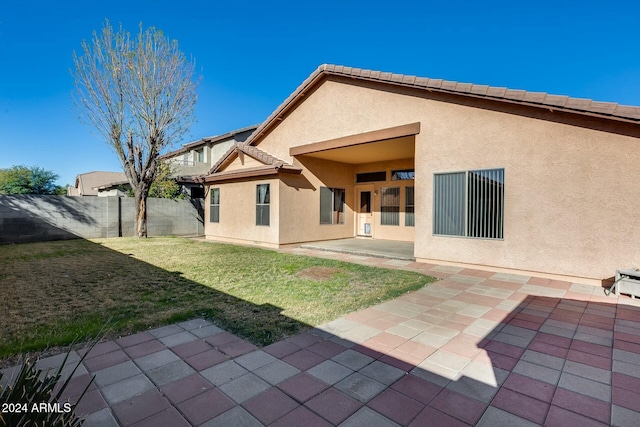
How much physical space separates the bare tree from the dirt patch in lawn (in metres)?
10.8

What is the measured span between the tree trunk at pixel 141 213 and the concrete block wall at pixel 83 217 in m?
0.85

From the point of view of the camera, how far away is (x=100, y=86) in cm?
1337

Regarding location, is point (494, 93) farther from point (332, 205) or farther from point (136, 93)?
point (136, 93)

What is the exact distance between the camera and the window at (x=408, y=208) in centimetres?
1299

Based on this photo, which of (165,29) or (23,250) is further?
(165,29)

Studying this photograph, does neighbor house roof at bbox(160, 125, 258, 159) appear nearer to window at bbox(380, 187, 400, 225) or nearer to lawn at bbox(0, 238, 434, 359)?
window at bbox(380, 187, 400, 225)

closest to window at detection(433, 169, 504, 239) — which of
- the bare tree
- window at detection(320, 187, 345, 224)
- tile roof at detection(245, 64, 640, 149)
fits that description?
tile roof at detection(245, 64, 640, 149)

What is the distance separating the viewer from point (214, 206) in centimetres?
1530

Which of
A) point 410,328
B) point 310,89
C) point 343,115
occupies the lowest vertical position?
point 410,328

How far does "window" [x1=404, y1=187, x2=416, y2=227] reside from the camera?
12992 millimetres

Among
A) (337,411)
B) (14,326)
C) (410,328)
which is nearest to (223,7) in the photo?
(14,326)

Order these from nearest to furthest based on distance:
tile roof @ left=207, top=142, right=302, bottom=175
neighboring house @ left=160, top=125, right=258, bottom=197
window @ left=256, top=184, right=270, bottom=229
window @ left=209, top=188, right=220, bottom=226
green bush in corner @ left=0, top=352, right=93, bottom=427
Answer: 1. green bush in corner @ left=0, top=352, right=93, bottom=427
2. tile roof @ left=207, top=142, right=302, bottom=175
3. window @ left=256, top=184, right=270, bottom=229
4. window @ left=209, top=188, right=220, bottom=226
5. neighboring house @ left=160, top=125, right=258, bottom=197

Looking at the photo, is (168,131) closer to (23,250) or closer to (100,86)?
(100,86)

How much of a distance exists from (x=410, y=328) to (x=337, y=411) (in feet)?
6.57
